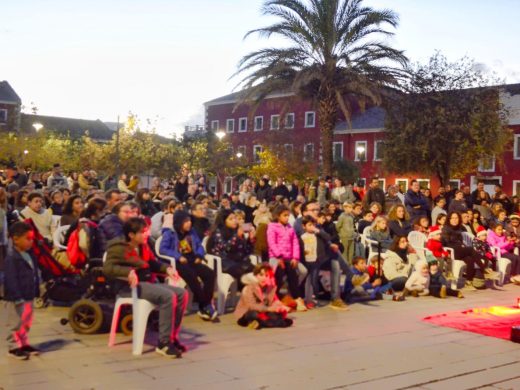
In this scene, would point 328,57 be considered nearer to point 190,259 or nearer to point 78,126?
point 190,259

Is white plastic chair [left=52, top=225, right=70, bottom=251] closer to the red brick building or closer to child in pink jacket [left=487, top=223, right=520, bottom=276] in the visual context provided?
child in pink jacket [left=487, top=223, right=520, bottom=276]

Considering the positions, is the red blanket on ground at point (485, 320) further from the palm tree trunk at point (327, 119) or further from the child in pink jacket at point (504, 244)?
the palm tree trunk at point (327, 119)

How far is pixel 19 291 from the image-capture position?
6.30 metres

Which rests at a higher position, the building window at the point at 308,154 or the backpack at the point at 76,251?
the building window at the point at 308,154

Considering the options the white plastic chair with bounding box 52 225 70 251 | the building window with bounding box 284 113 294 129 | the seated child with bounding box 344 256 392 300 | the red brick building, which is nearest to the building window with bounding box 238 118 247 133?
the red brick building

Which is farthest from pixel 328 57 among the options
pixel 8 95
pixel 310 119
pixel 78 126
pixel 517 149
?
pixel 78 126

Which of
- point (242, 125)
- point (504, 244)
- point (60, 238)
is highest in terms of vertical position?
point (242, 125)

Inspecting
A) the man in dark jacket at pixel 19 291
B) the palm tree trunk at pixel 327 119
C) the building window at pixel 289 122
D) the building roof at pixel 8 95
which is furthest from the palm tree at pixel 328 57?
the building roof at pixel 8 95

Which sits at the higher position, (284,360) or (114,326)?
(114,326)

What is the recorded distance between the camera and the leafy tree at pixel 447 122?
30.0 metres

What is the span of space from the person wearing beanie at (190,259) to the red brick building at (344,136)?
18.5 m

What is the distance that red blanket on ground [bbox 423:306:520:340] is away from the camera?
860 cm

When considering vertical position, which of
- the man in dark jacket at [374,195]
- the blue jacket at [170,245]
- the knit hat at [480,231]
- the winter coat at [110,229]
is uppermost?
the man in dark jacket at [374,195]

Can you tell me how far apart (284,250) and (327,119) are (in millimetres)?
16064
